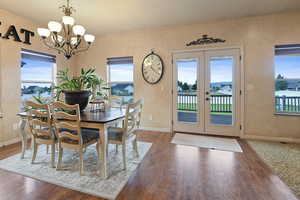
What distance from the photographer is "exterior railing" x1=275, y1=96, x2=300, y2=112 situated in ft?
10.7

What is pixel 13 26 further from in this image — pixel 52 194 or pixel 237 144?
pixel 237 144

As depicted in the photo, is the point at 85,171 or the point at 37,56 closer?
the point at 85,171

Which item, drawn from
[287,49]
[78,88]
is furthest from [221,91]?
[78,88]

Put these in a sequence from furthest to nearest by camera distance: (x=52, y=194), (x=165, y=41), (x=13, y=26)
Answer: (x=165, y=41)
(x=13, y=26)
(x=52, y=194)

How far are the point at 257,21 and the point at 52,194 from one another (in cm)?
470

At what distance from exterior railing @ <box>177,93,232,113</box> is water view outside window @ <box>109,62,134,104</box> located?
1487mm

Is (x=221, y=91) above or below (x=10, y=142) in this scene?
above

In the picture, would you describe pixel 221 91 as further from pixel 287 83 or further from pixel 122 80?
pixel 122 80

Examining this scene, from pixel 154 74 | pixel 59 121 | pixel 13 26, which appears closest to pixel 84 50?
pixel 13 26

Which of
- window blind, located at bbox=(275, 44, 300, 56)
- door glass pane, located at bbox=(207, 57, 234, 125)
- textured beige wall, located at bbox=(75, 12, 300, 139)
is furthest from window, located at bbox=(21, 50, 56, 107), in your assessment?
window blind, located at bbox=(275, 44, 300, 56)

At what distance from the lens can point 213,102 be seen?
3.67 m

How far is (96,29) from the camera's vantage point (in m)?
4.05

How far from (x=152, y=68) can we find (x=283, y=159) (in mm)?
3185

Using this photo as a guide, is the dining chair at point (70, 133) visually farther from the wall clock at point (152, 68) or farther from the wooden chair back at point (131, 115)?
the wall clock at point (152, 68)
